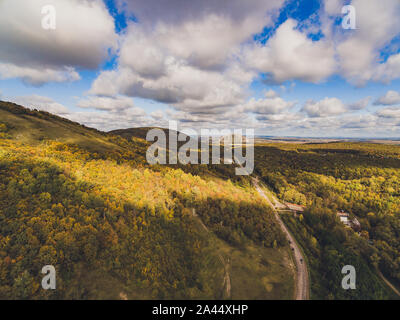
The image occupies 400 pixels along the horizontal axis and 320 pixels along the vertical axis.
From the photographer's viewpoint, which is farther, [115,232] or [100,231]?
[115,232]

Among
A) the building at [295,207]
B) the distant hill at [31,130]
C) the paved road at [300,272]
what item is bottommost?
the paved road at [300,272]

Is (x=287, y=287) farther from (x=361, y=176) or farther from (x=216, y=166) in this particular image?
(x=361, y=176)

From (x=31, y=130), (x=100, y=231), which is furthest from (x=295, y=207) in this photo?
(x=31, y=130)

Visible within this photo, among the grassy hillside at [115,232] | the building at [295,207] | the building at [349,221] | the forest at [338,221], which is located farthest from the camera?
the building at [295,207]

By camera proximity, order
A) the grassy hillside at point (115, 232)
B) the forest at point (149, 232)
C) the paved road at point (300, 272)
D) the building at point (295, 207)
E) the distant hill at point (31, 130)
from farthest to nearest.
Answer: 1. the building at point (295, 207)
2. the distant hill at point (31, 130)
3. the paved road at point (300, 272)
4. the forest at point (149, 232)
5. the grassy hillside at point (115, 232)

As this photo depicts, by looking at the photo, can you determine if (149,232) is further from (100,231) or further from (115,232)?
(100,231)

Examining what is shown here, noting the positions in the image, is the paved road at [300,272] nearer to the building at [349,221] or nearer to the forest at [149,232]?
the forest at [149,232]

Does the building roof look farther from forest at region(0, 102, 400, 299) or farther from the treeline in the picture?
the treeline


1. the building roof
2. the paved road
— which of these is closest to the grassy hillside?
the paved road

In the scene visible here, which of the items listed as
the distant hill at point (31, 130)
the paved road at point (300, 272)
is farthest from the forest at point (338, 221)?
the distant hill at point (31, 130)
